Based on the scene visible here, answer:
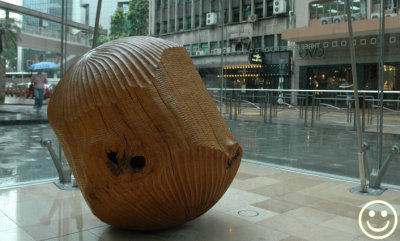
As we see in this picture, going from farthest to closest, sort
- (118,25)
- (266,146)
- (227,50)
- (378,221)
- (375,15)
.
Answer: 1. (266,146)
2. (227,50)
3. (118,25)
4. (375,15)
5. (378,221)

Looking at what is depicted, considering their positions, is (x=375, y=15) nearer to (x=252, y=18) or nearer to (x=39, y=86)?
(x=252, y=18)

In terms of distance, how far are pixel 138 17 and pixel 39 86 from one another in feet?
7.42

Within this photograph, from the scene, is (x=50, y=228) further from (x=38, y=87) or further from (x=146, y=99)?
(x=38, y=87)

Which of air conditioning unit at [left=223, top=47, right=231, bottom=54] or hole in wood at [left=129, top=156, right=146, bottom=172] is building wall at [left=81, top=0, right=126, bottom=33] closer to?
air conditioning unit at [left=223, top=47, right=231, bottom=54]

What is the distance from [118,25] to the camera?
6.93m

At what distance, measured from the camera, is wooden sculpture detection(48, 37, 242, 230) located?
2.92 metres

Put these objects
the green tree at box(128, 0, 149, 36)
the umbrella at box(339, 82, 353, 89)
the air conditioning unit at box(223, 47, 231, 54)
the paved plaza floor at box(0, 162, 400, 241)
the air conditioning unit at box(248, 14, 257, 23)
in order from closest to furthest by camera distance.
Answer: the paved plaza floor at box(0, 162, 400, 241)
the umbrella at box(339, 82, 353, 89)
the green tree at box(128, 0, 149, 36)
the air conditioning unit at box(248, 14, 257, 23)
the air conditioning unit at box(223, 47, 231, 54)

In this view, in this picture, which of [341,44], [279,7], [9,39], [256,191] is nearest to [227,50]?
[279,7]

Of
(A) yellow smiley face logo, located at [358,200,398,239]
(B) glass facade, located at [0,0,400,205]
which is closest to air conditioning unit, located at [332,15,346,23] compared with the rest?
(B) glass facade, located at [0,0,400,205]

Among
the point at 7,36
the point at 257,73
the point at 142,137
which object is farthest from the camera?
the point at 257,73

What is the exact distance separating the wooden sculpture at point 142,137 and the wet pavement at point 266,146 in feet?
9.26

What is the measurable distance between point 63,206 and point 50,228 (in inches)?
29.3

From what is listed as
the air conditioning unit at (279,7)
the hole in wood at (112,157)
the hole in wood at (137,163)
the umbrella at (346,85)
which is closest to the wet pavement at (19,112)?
the air conditioning unit at (279,7)

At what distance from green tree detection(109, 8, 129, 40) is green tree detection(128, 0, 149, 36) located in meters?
0.14
